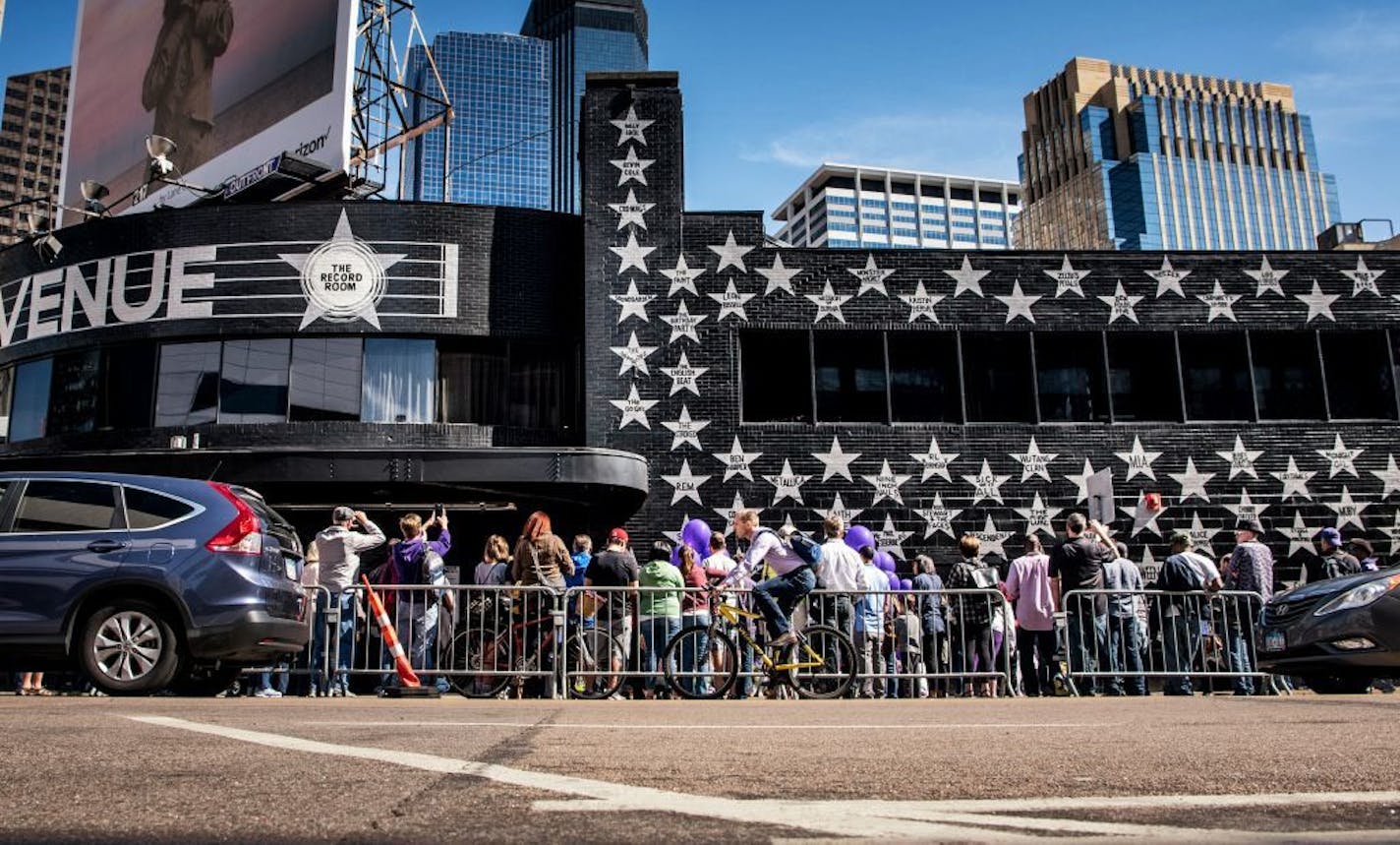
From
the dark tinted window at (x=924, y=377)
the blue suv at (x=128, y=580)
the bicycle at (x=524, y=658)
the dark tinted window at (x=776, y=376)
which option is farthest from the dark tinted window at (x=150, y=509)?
the dark tinted window at (x=924, y=377)

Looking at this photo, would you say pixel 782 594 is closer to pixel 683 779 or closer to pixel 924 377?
pixel 683 779

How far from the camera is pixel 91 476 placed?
9125 millimetres

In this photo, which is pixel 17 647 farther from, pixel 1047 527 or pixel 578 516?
pixel 1047 527

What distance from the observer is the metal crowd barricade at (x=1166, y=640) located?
1244cm

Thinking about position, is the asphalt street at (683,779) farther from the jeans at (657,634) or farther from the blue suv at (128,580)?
the jeans at (657,634)

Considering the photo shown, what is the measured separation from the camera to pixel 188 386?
19.2 meters

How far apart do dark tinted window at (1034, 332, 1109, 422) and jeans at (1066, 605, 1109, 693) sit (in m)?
7.37

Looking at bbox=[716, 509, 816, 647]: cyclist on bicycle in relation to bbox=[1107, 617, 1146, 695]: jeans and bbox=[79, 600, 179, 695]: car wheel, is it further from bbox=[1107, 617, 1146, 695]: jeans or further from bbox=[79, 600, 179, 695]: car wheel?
bbox=[79, 600, 179, 695]: car wheel

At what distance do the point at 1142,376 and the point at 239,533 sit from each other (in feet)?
52.0

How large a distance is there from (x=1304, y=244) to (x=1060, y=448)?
152440mm

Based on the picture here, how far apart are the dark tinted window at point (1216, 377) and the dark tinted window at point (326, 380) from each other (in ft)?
45.0

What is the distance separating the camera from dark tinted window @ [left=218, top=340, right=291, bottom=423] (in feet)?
62.4

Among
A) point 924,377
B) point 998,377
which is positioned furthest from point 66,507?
point 998,377

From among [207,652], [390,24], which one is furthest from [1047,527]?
[390,24]
